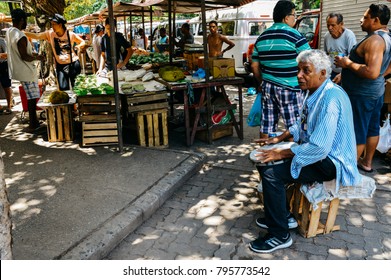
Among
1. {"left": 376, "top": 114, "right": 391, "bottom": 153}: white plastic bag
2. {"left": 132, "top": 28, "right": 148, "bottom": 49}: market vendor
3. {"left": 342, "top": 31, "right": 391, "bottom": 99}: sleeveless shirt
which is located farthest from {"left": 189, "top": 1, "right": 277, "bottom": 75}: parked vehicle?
{"left": 342, "top": 31, "right": 391, "bottom": 99}: sleeveless shirt

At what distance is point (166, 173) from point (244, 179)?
3.33ft

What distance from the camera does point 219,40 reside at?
8.54 metres

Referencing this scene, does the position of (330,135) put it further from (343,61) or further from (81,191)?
(81,191)

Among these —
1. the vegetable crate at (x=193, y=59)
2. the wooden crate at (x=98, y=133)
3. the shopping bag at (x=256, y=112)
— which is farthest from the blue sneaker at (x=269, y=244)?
the vegetable crate at (x=193, y=59)

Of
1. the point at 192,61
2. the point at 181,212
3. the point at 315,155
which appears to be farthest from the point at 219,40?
the point at 315,155

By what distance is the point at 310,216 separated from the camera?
305cm

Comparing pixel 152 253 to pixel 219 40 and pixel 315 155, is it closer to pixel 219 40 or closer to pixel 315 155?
pixel 315 155

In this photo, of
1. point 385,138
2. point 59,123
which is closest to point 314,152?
point 385,138

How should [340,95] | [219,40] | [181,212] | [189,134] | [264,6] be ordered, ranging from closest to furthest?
[340,95], [181,212], [189,134], [219,40], [264,6]

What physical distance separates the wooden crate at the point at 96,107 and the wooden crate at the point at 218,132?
1.48 m

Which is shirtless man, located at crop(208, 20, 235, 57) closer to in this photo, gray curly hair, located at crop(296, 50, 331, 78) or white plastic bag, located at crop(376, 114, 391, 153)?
white plastic bag, located at crop(376, 114, 391, 153)

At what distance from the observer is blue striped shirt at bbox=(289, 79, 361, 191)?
260cm

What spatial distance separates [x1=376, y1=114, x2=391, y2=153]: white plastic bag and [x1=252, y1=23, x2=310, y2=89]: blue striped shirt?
170 cm

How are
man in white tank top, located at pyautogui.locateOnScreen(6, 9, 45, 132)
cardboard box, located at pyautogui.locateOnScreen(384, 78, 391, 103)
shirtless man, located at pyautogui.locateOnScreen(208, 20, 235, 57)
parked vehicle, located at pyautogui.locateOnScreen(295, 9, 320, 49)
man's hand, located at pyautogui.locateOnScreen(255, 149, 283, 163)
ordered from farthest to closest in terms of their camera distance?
parked vehicle, located at pyautogui.locateOnScreen(295, 9, 320, 49)
shirtless man, located at pyautogui.locateOnScreen(208, 20, 235, 57)
man in white tank top, located at pyautogui.locateOnScreen(6, 9, 45, 132)
cardboard box, located at pyautogui.locateOnScreen(384, 78, 391, 103)
man's hand, located at pyautogui.locateOnScreen(255, 149, 283, 163)
